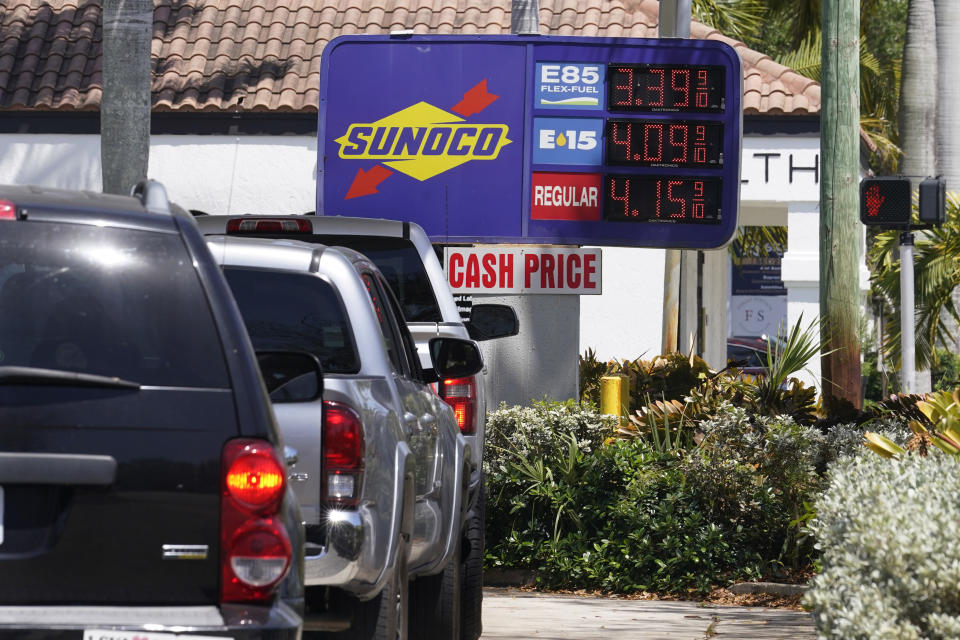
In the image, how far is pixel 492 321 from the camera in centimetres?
1029

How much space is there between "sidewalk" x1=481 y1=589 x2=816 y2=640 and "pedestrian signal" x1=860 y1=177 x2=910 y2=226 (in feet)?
14.7

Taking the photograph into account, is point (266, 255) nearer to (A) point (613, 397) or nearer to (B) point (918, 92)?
(A) point (613, 397)

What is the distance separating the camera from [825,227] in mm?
12102

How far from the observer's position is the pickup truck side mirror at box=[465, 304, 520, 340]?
10.2m

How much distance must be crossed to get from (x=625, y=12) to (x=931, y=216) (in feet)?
29.9

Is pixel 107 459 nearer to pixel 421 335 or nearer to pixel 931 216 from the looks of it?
pixel 421 335

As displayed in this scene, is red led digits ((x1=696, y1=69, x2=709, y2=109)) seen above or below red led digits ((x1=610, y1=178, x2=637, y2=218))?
above

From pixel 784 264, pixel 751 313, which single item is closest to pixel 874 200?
pixel 784 264

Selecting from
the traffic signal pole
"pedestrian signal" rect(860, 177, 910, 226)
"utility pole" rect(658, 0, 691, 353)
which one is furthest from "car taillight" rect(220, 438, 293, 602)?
"utility pole" rect(658, 0, 691, 353)

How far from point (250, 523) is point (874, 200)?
403 inches

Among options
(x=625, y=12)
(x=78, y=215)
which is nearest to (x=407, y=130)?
(x=78, y=215)

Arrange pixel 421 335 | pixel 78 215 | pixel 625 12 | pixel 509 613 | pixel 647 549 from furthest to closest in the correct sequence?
pixel 625 12 < pixel 647 549 < pixel 509 613 < pixel 421 335 < pixel 78 215

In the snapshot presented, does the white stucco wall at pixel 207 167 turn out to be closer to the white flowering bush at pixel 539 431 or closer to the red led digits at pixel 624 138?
the red led digits at pixel 624 138

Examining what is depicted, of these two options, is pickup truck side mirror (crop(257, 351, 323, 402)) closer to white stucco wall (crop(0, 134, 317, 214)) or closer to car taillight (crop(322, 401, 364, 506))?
car taillight (crop(322, 401, 364, 506))
